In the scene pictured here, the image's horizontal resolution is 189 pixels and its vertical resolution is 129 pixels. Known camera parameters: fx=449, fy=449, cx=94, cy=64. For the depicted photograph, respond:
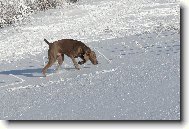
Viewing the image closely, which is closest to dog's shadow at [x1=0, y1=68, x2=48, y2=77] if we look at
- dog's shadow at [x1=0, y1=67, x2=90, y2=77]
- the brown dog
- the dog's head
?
dog's shadow at [x1=0, y1=67, x2=90, y2=77]

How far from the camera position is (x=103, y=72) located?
38.0 feet

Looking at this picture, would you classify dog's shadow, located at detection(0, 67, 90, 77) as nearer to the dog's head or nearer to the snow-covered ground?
the snow-covered ground

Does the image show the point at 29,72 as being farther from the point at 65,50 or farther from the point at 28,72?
the point at 65,50

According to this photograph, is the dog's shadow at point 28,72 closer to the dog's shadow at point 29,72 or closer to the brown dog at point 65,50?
the dog's shadow at point 29,72

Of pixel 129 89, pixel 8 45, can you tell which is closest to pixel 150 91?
pixel 129 89

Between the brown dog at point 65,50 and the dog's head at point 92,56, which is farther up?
the brown dog at point 65,50

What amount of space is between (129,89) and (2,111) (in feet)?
8.68

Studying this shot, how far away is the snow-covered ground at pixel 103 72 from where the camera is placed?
8.27 metres

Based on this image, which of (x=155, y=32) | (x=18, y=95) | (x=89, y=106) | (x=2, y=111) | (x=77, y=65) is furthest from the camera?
(x=155, y=32)

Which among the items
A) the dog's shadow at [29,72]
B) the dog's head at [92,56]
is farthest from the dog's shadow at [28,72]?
the dog's head at [92,56]

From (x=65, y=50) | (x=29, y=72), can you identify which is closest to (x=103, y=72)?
(x=65, y=50)

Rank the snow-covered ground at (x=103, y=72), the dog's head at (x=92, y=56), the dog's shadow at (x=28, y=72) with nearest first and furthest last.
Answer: the snow-covered ground at (x=103, y=72)
the dog's head at (x=92, y=56)
the dog's shadow at (x=28, y=72)

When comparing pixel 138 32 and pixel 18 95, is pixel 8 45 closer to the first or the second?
pixel 138 32

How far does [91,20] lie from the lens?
22141 millimetres
